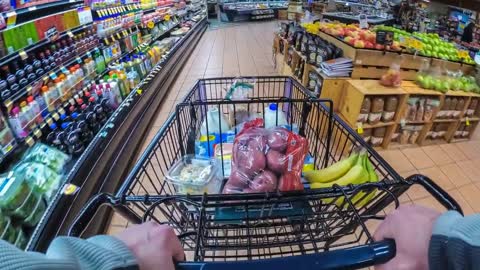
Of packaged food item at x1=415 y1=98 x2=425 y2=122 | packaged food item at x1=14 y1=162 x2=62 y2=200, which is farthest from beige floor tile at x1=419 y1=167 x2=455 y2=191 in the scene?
packaged food item at x1=14 y1=162 x2=62 y2=200

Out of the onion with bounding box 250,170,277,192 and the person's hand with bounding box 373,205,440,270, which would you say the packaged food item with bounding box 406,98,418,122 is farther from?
the person's hand with bounding box 373,205,440,270

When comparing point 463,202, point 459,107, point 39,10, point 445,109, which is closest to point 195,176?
point 39,10

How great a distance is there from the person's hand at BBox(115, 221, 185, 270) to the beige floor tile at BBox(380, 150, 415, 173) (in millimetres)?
2554

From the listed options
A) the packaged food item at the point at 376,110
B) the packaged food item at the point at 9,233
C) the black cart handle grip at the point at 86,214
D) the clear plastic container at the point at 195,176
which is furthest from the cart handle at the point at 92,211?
the packaged food item at the point at 376,110

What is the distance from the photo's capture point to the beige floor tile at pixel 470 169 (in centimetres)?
245

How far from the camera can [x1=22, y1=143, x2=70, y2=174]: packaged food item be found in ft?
5.41

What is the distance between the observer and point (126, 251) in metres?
0.39

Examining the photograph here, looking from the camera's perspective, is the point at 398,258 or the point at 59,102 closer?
the point at 398,258

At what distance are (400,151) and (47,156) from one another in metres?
3.06

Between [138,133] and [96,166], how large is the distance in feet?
2.57

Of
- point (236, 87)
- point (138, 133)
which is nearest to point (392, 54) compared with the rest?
point (236, 87)

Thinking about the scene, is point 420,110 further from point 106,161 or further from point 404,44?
point 106,161

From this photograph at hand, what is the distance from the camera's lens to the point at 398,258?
444mm

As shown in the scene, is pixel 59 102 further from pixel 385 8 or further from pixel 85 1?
pixel 385 8
